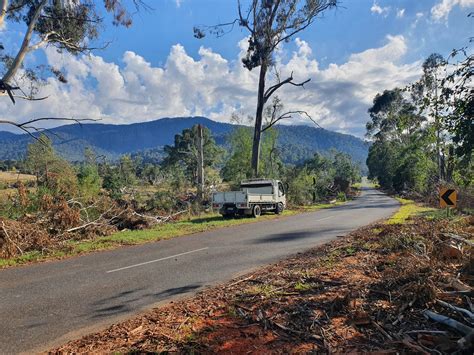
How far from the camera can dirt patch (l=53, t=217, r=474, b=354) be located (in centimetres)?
410

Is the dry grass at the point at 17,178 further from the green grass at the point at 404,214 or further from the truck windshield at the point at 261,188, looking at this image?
the green grass at the point at 404,214

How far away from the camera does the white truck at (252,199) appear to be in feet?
67.8

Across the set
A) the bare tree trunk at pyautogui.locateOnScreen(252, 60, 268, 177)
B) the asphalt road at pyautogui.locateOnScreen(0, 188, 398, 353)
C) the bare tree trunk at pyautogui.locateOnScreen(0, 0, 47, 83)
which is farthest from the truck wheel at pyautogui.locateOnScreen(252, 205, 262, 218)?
the bare tree trunk at pyautogui.locateOnScreen(0, 0, 47, 83)

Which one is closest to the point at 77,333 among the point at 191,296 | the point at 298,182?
the point at 191,296

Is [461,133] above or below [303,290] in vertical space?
above

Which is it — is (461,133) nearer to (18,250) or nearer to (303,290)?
(303,290)

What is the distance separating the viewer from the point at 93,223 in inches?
557

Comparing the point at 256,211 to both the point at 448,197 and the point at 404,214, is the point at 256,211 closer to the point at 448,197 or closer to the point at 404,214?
the point at 404,214

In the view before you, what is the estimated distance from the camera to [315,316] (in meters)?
4.84

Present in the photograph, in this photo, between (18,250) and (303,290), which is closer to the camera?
(303,290)

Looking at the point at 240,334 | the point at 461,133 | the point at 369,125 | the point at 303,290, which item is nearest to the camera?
the point at 240,334

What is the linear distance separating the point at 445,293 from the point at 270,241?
307 inches

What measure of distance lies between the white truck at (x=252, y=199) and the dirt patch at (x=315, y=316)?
1350 cm

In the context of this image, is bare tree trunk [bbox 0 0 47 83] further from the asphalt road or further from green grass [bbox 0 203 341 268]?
the asphalt road
